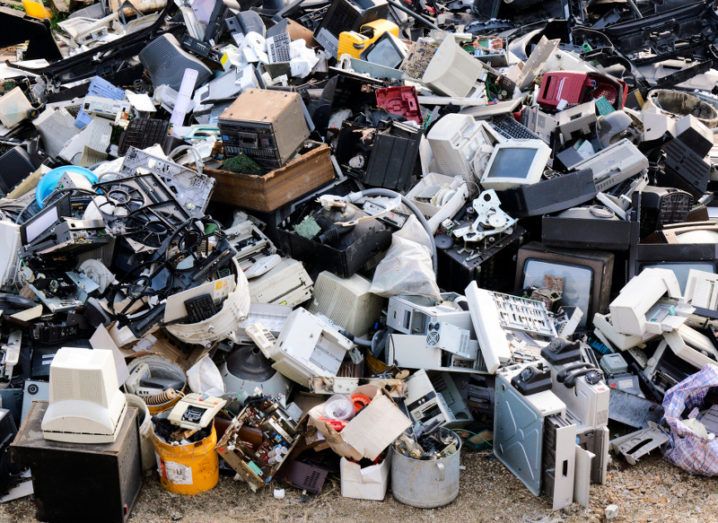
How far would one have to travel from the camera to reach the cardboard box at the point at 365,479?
4.53m

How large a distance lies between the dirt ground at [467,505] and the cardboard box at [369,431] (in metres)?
0.32

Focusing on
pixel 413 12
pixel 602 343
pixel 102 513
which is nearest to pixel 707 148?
pixel 602 343

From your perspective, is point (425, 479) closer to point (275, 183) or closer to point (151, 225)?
point (151, 225)

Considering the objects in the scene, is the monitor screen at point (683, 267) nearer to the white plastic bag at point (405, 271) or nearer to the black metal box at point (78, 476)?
the white plastic bag at point (405, 271)

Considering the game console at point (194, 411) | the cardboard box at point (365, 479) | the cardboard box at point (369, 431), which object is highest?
the game console at point (194, 411)

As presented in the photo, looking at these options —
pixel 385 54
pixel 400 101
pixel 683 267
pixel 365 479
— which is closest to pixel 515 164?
pixel 400 101

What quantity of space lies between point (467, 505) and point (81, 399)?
7.08 ft

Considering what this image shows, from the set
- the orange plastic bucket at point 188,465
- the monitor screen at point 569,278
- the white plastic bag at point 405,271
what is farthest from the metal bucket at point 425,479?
the monitor screen at point 569,278

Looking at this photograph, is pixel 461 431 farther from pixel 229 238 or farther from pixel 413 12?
pixel 413 12

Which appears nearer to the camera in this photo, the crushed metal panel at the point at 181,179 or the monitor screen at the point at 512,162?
Result: the crushed metal panel at the point at 181,179

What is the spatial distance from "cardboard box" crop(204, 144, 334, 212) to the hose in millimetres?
343

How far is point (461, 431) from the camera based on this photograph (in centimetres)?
509

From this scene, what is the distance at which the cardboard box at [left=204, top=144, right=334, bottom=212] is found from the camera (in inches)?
236

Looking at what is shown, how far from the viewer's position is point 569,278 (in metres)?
5.75
